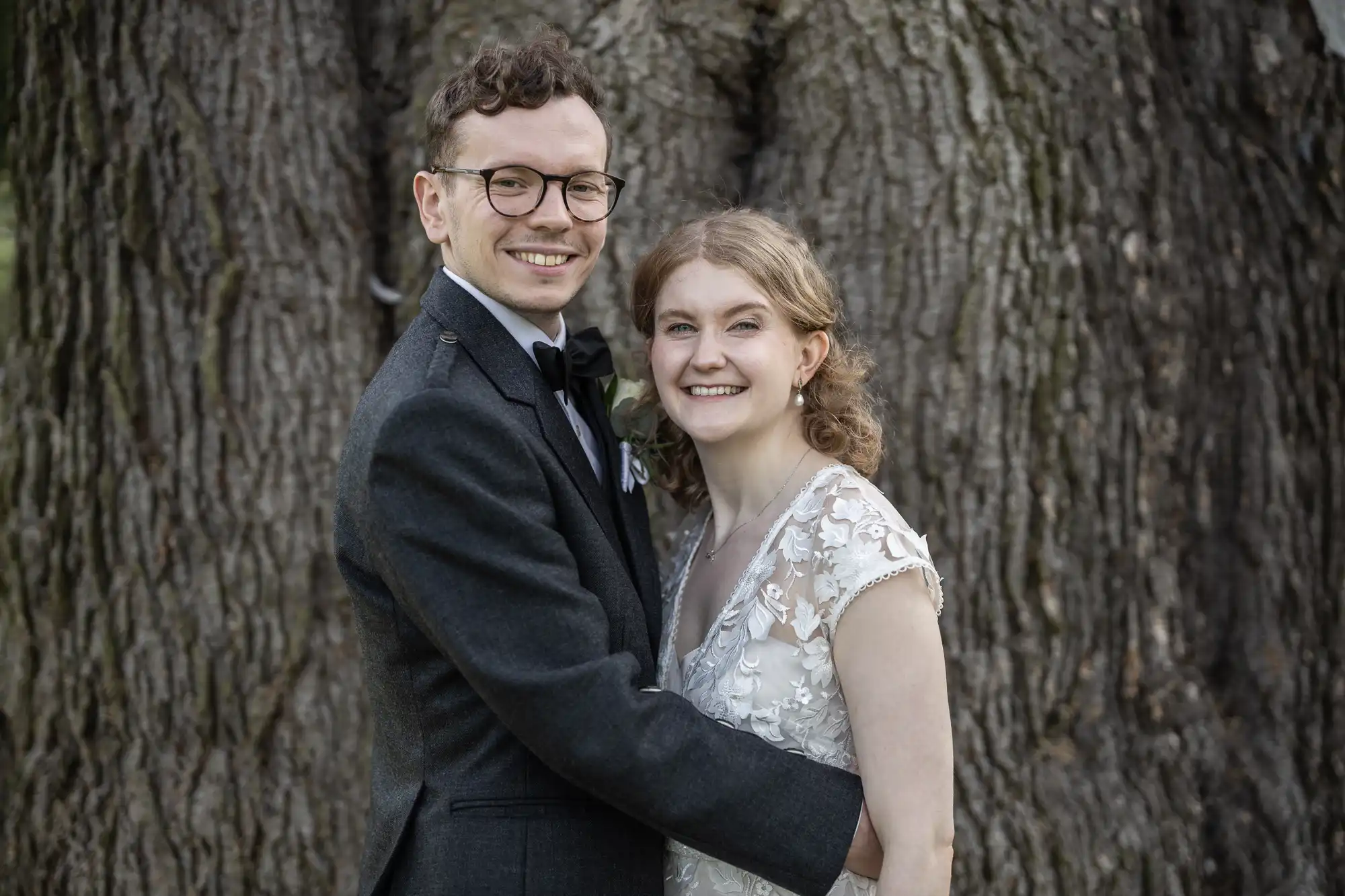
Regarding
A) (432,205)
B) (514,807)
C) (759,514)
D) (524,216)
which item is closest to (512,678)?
(514,807)

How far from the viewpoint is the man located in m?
1.98

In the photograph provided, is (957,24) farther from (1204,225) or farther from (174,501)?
(174,501)

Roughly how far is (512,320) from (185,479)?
1.46m

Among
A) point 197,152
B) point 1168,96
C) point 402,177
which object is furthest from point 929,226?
point 197,152

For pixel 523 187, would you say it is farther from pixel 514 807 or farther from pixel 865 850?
pixel 865 850

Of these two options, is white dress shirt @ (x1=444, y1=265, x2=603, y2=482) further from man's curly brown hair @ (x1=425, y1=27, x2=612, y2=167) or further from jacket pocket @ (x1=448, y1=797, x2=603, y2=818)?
jacket pocket @ (x1=448, y1=797, x2=603, y2=818)

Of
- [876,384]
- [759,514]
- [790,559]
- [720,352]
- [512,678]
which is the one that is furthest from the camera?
[876,384]

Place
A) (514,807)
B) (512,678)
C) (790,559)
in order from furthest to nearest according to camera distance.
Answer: (790,559) → (514,807) → (512,678)

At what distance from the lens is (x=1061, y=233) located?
334 centimetres

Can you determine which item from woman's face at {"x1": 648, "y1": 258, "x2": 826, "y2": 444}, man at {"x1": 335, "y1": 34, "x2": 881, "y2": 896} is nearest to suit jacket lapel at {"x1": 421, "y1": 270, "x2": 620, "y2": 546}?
man at {"x1": 335, "y1": 34, "x2": 881, "y2": 896}

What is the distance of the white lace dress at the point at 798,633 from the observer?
86.0 inches

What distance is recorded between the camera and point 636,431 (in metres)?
2.63

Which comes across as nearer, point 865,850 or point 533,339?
point 865,850

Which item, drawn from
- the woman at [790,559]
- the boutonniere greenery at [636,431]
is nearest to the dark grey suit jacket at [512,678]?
the woman at [790,559]
